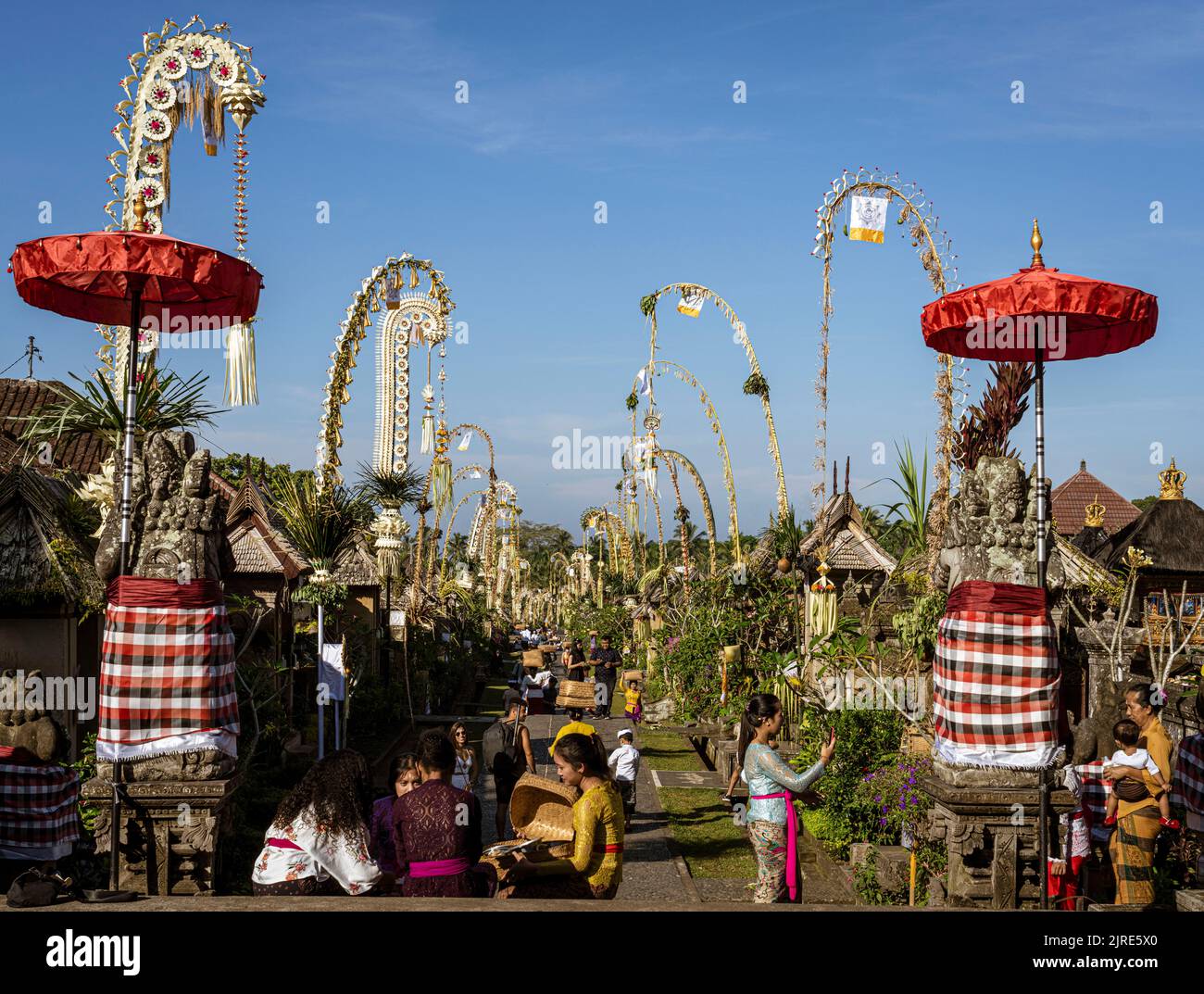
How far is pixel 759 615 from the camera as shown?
19891 mm

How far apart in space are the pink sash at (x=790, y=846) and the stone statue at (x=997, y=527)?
1669 millimetres

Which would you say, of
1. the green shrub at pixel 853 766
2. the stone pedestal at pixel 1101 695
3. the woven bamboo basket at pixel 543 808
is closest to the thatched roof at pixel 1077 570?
the stone pedestal at pixel 1101 695

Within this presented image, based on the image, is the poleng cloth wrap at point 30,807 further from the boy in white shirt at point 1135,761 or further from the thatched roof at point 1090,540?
the thatched roof at point 1090,540

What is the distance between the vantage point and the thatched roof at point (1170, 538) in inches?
1101

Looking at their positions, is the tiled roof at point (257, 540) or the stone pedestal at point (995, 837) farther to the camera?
the tiled roof at point (257, 540)

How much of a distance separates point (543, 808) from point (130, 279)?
386 cm

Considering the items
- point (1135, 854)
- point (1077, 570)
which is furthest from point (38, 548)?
point (1077, 570)

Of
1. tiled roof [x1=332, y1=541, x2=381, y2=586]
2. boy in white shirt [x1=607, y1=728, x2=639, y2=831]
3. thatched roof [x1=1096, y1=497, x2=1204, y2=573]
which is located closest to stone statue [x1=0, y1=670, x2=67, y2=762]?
boy in white shirt [x1=607, y1=728, x2=639, y2=831]

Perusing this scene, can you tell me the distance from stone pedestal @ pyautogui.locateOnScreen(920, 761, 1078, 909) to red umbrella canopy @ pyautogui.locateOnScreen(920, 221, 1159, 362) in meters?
2.64

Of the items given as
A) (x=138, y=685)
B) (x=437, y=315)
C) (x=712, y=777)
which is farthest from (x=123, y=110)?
(x=712, y=777)
